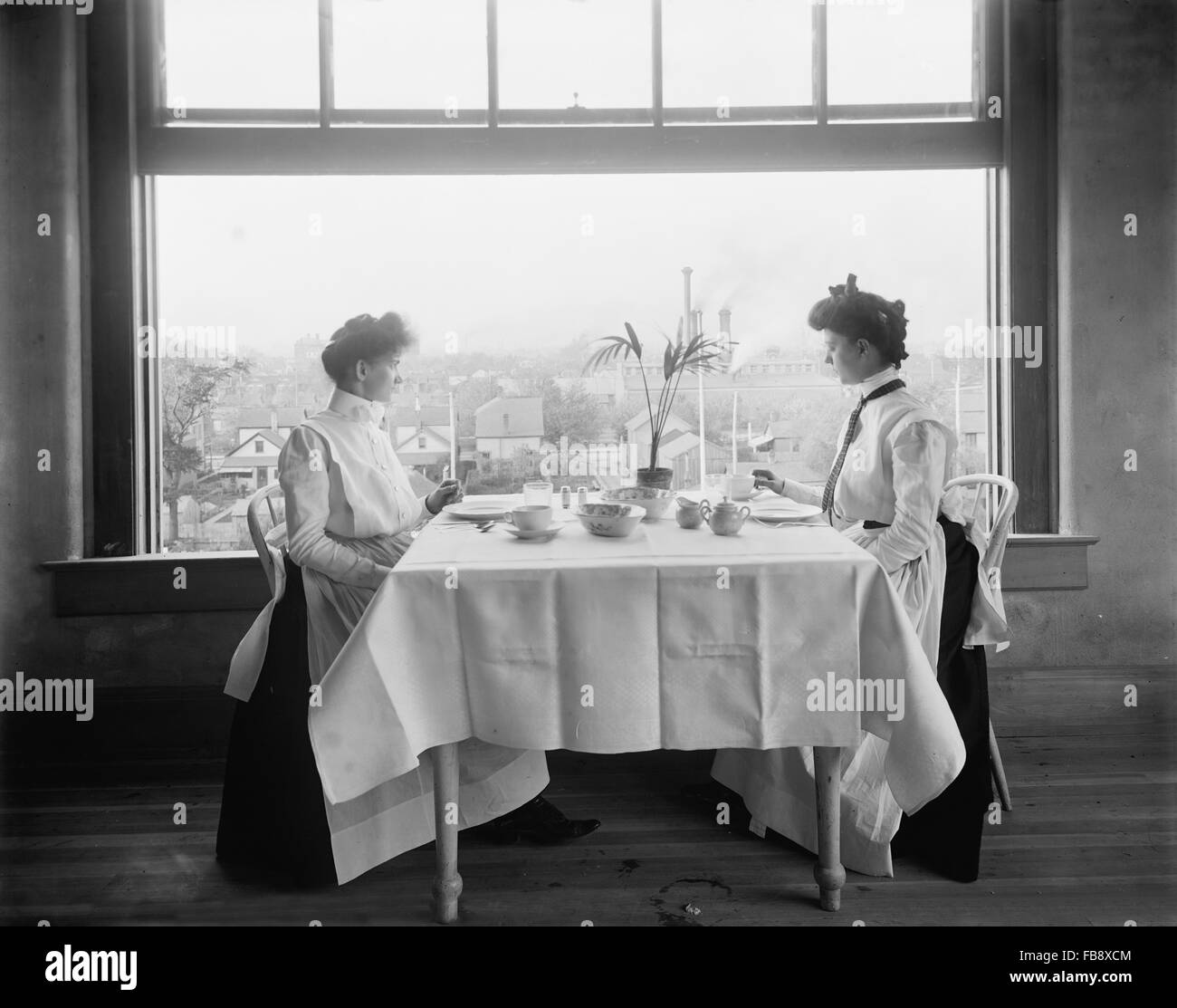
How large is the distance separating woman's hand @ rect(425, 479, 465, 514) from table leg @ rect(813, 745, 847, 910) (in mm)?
1290

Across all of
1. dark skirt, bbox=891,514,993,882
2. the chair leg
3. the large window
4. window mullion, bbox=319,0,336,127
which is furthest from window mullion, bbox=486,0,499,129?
the chair leg

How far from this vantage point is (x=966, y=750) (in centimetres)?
219

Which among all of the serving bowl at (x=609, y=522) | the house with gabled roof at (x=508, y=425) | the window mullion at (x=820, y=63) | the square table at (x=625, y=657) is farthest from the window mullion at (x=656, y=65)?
the square table at (x=625, y=657)

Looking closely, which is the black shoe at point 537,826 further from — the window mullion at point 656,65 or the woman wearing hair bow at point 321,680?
the window mullion at point 656,65

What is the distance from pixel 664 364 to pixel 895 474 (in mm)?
895

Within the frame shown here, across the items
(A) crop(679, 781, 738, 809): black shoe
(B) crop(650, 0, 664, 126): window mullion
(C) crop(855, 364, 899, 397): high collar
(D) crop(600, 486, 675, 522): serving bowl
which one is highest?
→ (B) crop(650, 0, 664, 126): window mullion

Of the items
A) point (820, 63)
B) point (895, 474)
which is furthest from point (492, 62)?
point (895, 474)

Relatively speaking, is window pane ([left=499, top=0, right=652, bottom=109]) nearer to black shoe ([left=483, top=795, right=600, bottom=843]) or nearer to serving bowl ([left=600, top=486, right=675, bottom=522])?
serving bowl ([left=600, top=486, right=675, bottom=522])

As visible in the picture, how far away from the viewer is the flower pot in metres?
2.62

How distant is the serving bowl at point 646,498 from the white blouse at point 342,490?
58cm

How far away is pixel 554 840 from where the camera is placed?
91.7 inches

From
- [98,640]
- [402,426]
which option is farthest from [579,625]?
[98,640]
